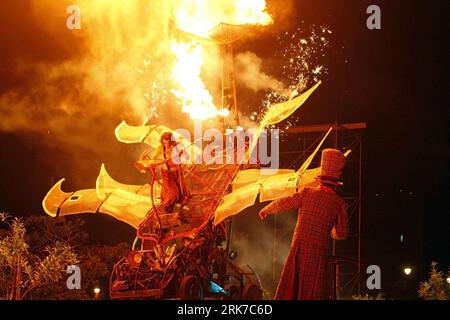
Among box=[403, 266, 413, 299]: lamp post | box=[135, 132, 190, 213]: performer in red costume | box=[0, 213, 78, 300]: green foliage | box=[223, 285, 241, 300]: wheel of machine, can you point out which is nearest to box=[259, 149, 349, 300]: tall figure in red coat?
box=[135, 132, 190, 213]: performer in red costume

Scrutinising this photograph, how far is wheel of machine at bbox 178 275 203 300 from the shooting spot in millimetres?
8961

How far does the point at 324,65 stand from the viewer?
15570mm

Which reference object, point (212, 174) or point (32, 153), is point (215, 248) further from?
point (32, 153)

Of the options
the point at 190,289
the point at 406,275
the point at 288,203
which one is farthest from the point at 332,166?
the point at 406,275

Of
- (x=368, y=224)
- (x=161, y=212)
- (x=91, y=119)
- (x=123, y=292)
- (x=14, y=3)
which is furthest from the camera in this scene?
(x=368, y=224)

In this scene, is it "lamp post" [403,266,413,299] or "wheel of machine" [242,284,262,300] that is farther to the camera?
"lamp post" [403,266,413,299]

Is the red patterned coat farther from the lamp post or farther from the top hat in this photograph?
the lamp post

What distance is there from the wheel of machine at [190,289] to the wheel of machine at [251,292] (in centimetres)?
96

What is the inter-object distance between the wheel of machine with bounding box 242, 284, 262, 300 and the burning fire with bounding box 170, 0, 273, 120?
2980mm

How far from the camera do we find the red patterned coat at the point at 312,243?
662 cm

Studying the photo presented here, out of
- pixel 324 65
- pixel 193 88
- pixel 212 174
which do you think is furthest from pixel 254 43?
pixel 212 174

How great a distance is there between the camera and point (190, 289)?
9117mm

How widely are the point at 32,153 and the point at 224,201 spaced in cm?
980

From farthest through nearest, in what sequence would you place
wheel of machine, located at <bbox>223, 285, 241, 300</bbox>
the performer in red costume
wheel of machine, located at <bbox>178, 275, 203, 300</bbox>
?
wheel of machine, located at <bbox>223, 285, 241, 300</bbox>, the performer in red costume, wheel of machine, located at <bbox>178, 275, 203, 300</bbox>
